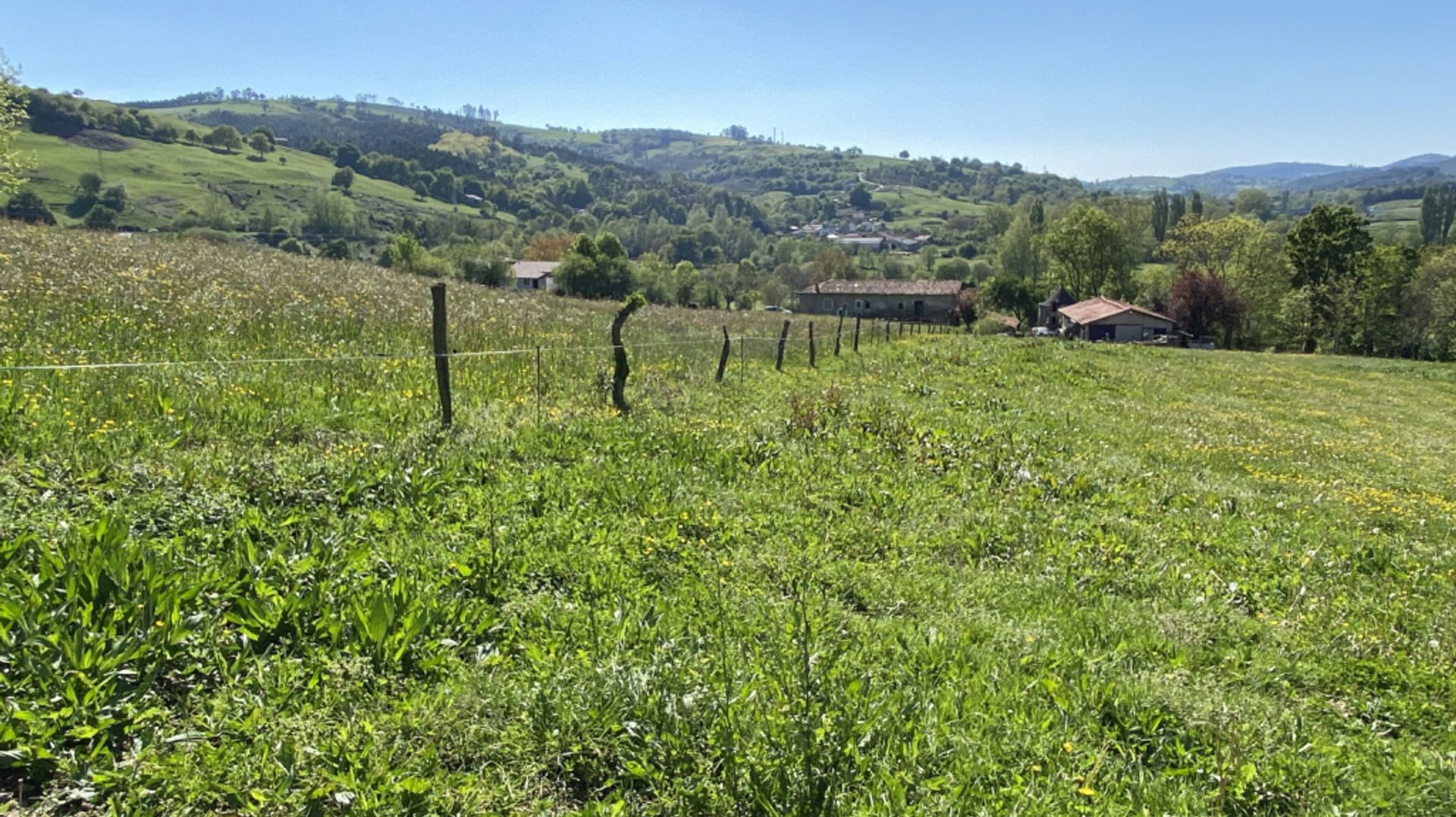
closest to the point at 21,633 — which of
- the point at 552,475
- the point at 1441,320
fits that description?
the point at 552,475

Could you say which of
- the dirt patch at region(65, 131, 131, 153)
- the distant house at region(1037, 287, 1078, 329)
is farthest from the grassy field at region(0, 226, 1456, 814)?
the dirt patch at region(65, 131, 131, 153)

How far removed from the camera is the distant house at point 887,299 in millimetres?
107500

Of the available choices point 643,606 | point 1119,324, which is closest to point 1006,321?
point 1119,324

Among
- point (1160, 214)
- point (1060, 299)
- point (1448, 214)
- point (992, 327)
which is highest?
point (1160, 214)

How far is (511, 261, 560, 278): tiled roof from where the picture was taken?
96.6 m

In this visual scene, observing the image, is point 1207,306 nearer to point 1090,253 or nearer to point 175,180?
point 1090,253

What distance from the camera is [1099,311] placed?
72.5 m

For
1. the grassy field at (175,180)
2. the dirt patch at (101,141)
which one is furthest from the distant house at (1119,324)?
the dirt patch at (101,141)

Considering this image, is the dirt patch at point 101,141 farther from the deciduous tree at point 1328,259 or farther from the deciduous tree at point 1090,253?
the deciduous tree at point 1328,259

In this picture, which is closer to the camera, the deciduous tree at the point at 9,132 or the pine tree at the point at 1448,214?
the deciduous tree at the point at 9,132

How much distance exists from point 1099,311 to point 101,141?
198 metres

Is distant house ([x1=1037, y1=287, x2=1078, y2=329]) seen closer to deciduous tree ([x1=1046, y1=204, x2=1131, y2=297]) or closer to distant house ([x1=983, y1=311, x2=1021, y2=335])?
deciduous tree ([x1=1046, y1=204, x2=1131, y2=297])

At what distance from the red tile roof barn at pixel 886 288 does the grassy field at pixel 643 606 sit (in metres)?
101

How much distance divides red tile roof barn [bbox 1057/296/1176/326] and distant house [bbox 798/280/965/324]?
87.2ft
